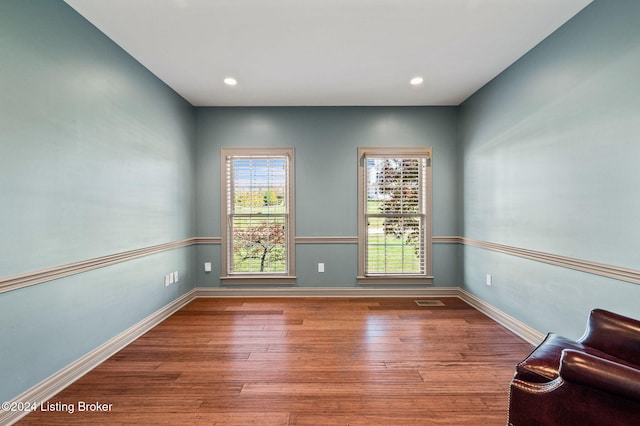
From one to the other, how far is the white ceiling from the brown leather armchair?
2.21 metres

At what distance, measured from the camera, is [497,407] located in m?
1.74

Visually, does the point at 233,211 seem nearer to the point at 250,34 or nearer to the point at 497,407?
the point at 250,34

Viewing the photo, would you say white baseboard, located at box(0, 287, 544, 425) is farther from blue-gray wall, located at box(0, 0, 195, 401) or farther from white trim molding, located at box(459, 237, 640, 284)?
white trim molding, located at box(459, 237, 640, 284)

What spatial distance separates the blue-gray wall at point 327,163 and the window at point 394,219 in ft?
0.45

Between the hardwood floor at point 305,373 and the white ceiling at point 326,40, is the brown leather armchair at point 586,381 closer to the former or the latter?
the hardwood floor at point 305,373

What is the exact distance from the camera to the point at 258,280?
3918 mm

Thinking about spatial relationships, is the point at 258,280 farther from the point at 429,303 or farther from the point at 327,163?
the point at 429,303

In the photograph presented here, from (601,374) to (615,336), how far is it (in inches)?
23.8

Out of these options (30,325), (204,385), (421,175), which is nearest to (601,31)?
(421,175)

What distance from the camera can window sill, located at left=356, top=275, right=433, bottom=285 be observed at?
3900 mm

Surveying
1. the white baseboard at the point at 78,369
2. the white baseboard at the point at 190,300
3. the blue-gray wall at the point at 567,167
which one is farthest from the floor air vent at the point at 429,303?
the white baseboard at the point at 78,369

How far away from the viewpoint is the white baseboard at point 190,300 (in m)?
1.82

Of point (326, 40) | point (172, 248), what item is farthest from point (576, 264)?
point (172, 248)

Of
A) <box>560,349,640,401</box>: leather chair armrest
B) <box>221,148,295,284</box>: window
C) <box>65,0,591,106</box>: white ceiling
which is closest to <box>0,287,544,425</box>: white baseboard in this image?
<box>221,148,295,284</box>: window
